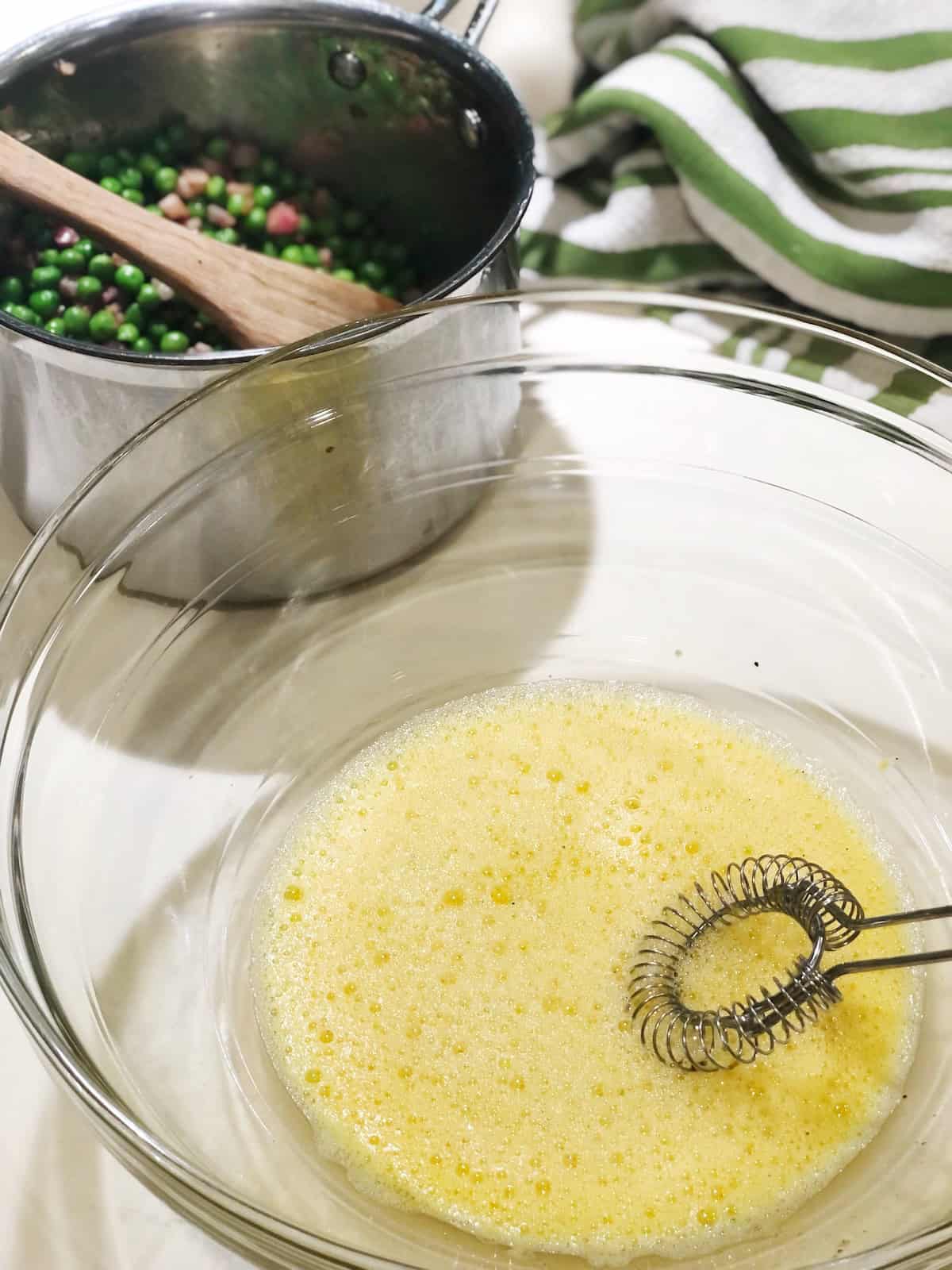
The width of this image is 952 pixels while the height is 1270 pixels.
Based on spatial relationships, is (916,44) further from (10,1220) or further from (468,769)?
(10,1220)

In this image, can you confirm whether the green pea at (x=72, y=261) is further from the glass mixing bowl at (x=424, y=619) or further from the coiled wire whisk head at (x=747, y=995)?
the coiled wire whisk head at (x=747, y=995)

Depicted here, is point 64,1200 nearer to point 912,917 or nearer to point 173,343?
point 912,917

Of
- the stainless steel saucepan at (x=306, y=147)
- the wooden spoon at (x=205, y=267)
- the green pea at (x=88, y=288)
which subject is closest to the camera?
the stainless steel saucepan at (x=306, y=147)

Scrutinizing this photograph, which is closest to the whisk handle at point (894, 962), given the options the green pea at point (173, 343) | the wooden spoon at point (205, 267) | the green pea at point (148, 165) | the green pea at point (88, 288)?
the wooden spoon at point (205, 267)

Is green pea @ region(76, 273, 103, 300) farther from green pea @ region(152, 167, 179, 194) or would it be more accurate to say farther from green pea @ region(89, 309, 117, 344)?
green pea @ region(152, 167, 179, 194)

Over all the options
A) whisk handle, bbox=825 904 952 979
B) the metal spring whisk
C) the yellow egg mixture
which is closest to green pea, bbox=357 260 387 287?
the yellow egg mixture

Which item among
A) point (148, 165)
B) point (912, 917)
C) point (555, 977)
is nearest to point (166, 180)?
point (148, 165)

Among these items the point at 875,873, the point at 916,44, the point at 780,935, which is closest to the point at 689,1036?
the point at 780,935
